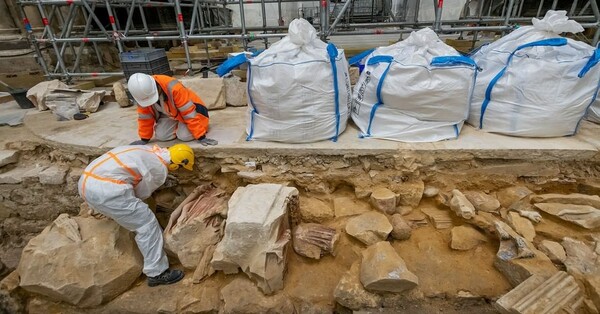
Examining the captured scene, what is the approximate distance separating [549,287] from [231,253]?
191cm

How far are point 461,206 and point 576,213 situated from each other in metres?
0.76

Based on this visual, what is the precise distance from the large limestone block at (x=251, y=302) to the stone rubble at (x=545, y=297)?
4.21 ft

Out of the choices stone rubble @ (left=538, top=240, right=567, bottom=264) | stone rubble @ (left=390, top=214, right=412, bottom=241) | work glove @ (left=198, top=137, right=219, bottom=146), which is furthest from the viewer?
work glove @ (left=198, top=137, right=219, bottom=146)

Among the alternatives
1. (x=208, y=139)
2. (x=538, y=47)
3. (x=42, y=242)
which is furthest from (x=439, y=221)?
(x=42, y=242)

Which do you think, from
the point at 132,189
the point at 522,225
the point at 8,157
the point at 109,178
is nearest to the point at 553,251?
the point at 522,225

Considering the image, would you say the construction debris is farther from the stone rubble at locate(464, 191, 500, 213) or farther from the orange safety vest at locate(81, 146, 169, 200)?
the stone rubble at locate(464, 191, 500, 213)

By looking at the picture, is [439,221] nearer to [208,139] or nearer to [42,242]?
[208,139]

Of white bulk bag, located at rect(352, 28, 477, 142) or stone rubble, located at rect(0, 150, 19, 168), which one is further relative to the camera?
stone rubble, located at rect(0, 150, 19, 168)

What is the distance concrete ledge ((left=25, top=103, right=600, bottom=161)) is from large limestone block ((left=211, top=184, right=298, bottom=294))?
0.56m

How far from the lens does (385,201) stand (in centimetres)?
232

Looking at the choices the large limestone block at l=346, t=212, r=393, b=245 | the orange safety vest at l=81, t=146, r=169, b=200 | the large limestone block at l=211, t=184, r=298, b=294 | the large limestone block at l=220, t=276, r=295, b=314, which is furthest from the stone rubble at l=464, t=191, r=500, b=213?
the orange safety vest at l=81, t=146, r=169, b=200

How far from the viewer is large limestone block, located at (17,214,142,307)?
7.05 ft

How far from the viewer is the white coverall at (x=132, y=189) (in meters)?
2.11

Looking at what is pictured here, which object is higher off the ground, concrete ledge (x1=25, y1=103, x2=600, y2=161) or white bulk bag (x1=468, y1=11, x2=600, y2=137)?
white bulk bag (x1=468, y1=11, x2=600, y2=137)
